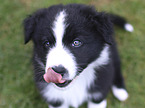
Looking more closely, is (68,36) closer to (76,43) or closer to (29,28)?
(76,43)

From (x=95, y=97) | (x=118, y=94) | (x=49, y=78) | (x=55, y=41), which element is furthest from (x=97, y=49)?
(x=118, y=94)

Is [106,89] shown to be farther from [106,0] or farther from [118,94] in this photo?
[106,0]

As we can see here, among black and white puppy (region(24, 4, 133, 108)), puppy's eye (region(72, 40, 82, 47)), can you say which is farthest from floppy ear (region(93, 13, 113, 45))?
puppy's eye (region(72, 40, 82, 47))

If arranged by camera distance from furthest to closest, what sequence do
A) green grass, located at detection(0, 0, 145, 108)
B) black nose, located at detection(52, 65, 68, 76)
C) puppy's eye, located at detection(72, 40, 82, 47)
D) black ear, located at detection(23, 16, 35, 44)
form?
green grass, located at detection(0, 0, 145, 108) < black ear, located at detection(23, 16, 35, 44) < puppy's eye, located at detection(72, 40, 82, 47) < black nose, located at detection(52, 65, 68, 76)

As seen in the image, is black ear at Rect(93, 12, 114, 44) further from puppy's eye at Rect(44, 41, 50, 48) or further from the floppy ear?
puppy's eye at Rect(44, 41, 50, 48)

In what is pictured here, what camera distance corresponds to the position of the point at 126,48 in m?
3.28

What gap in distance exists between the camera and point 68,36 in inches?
68.5

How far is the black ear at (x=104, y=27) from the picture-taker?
1.84 meters

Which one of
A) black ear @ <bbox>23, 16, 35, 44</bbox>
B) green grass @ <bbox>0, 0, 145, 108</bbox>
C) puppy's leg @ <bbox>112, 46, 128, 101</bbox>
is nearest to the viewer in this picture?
black ear @ <bbox>23, 16, 35, 44</bbox>

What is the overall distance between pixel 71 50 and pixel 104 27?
411mm

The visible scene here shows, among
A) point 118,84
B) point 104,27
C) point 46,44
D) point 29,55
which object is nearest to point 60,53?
point 46,44

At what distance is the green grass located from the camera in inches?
114

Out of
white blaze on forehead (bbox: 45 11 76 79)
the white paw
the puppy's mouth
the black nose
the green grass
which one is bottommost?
the white paw

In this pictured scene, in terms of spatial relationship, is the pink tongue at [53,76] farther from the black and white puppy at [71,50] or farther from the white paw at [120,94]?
the white paw at [120,94]
